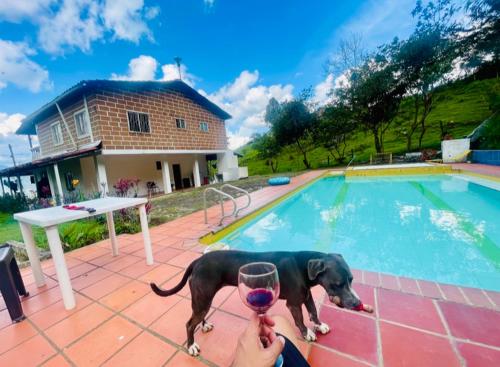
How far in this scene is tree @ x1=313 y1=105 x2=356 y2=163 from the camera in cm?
1628

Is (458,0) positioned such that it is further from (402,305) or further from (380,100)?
(402,305)

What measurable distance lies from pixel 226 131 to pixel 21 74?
13727 millimetres

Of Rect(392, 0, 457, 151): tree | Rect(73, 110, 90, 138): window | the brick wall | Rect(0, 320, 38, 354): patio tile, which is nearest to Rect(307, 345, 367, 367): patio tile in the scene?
Rect(0, 320, 38, 354): patio tile

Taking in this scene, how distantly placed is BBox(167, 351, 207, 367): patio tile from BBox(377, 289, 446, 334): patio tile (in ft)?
4.67

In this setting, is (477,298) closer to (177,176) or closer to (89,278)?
(89,278)

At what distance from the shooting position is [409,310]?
5.55 ft

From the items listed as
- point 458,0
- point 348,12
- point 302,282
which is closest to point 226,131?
point 348,12

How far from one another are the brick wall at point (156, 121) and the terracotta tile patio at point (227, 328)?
8.96 metres

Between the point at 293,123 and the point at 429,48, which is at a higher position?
the point at 429,48

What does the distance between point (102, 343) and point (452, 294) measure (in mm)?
2951

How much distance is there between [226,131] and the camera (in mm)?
17609

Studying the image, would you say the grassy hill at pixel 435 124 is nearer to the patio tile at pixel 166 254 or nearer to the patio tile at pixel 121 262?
the patio tile at pixel 166 254

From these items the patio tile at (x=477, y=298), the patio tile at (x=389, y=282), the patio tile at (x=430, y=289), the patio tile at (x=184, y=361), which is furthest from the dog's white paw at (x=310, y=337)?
the patio tile at (x=477, y=298)

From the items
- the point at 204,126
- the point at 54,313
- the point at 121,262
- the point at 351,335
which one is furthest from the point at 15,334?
the point at 204,126
